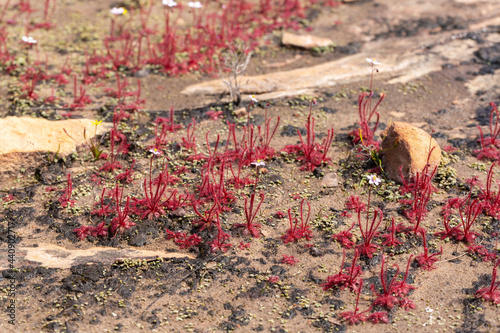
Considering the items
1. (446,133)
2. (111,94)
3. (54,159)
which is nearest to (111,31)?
(111,94)

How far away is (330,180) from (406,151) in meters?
0.95

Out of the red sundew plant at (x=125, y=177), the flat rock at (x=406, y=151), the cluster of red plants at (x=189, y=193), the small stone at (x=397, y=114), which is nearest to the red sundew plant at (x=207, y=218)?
the cluster of red plants at (x=189, y=193)

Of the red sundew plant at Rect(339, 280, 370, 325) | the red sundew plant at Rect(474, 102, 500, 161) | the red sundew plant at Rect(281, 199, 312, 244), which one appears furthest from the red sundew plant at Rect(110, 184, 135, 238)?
the red sundew plant at Rect(474, 102, 500, 161)

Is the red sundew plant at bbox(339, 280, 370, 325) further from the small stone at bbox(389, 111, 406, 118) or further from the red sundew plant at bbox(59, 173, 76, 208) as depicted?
the small stone at bbox(389, 111, 406, 118)

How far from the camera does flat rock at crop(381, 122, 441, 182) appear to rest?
6027 mm

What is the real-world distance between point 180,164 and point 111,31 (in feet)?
14.2

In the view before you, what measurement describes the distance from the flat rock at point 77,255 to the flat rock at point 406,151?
2.71 meters

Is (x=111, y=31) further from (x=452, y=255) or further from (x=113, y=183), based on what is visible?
(x=452, y=255)

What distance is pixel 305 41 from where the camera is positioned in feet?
31.2

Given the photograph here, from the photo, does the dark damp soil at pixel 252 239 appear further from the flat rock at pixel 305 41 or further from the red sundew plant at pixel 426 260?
the flat rock at pixel 305 41

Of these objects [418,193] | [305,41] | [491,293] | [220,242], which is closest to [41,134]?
[220,242]

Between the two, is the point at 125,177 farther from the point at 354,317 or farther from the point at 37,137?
the point at 354,317

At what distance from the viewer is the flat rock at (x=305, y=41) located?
945 centimetres

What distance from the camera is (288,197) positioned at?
19.7ft
